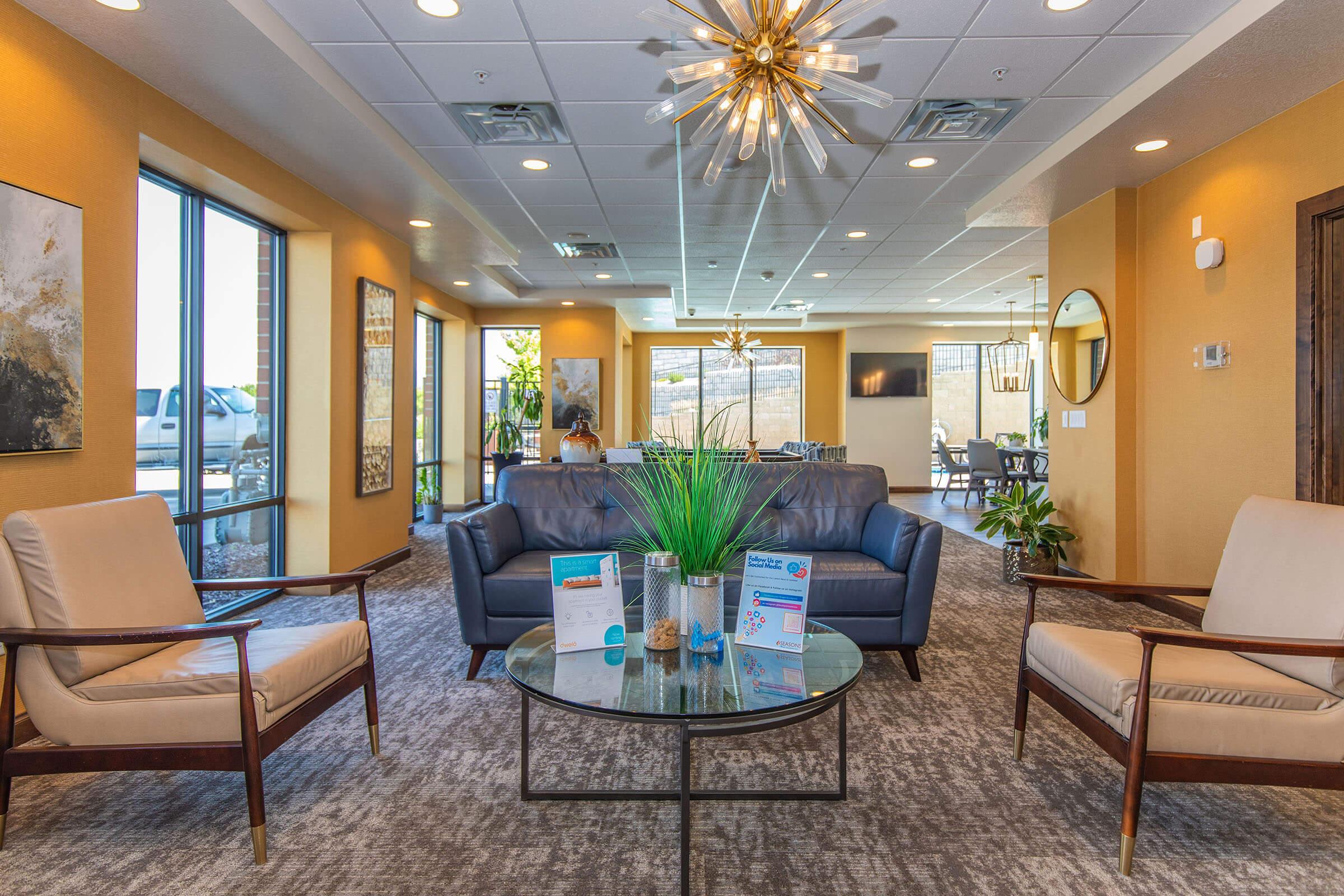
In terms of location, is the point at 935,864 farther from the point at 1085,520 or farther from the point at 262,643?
the point at 1085,520

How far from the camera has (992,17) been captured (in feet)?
9.46

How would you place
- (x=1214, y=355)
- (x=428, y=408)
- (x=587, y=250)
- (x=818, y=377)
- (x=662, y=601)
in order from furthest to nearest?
(x=818, y=377) < (x=428, y=408) < (x=587, y=250) < (x=1214, y=355) < (x=662, y=601)

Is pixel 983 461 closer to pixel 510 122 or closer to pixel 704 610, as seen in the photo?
pixel 510 122

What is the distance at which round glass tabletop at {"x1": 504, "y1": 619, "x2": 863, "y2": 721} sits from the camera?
5.74 feet

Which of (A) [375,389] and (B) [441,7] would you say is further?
(A) [375,389]

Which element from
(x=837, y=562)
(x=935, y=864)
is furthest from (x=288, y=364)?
(x=935, y=864)

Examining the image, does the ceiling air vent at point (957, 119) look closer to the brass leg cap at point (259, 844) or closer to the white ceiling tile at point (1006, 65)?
the white ceiling tile at point (1006, 65)

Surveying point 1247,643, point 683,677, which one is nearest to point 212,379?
point 683,677

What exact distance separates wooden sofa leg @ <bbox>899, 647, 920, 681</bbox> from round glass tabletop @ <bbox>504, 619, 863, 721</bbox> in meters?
1.04

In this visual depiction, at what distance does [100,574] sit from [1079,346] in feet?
18.9

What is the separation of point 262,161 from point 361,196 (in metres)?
0.80

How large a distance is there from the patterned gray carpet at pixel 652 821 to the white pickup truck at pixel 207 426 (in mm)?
1897

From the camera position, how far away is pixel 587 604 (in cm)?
220

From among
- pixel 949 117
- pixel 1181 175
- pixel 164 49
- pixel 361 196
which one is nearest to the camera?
pixel 164 49
